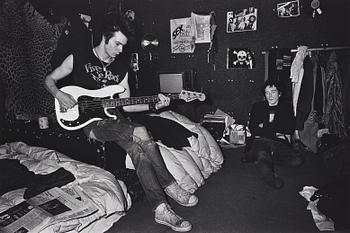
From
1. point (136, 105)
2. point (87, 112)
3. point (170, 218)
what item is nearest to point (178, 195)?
point (170, 218)

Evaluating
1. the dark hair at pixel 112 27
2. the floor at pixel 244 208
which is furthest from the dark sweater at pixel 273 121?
the dark hair at pixel 112 27

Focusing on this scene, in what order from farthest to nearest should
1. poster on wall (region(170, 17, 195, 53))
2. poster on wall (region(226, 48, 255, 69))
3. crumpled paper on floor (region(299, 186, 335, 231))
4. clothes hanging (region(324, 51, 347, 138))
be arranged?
poster on wall (region(170, 17, 195, 53)) → poster on wall (region(226, 48, 255, 69)) → clothes hanging (region(324, 51, 347, 138)) → crumpled paper on floor (region(299, 186, 335, 231))

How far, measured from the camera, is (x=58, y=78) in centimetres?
226

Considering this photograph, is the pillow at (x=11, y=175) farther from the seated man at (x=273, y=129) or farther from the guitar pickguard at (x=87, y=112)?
the seated man at (x=273, y=129)

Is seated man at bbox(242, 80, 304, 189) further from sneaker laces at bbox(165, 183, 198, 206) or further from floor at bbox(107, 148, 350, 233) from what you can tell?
sneaker laces at bbox(165, 183, 198, 206)

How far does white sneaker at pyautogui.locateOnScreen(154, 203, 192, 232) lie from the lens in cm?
183

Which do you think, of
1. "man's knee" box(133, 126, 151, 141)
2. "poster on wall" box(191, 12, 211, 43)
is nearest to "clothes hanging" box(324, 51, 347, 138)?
"poster on wall" box(191, 12, 211, 43)

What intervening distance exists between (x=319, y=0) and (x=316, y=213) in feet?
7.87

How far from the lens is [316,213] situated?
194 centimetres

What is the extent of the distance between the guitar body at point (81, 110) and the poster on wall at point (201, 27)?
2193 millimetres

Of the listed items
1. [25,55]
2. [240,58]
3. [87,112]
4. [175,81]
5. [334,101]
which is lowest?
[334,101]

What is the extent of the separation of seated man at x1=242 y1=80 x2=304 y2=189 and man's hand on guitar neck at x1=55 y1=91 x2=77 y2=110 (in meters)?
1.52

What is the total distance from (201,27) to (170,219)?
2840 millimetres

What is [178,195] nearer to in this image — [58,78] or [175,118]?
[175,118]
